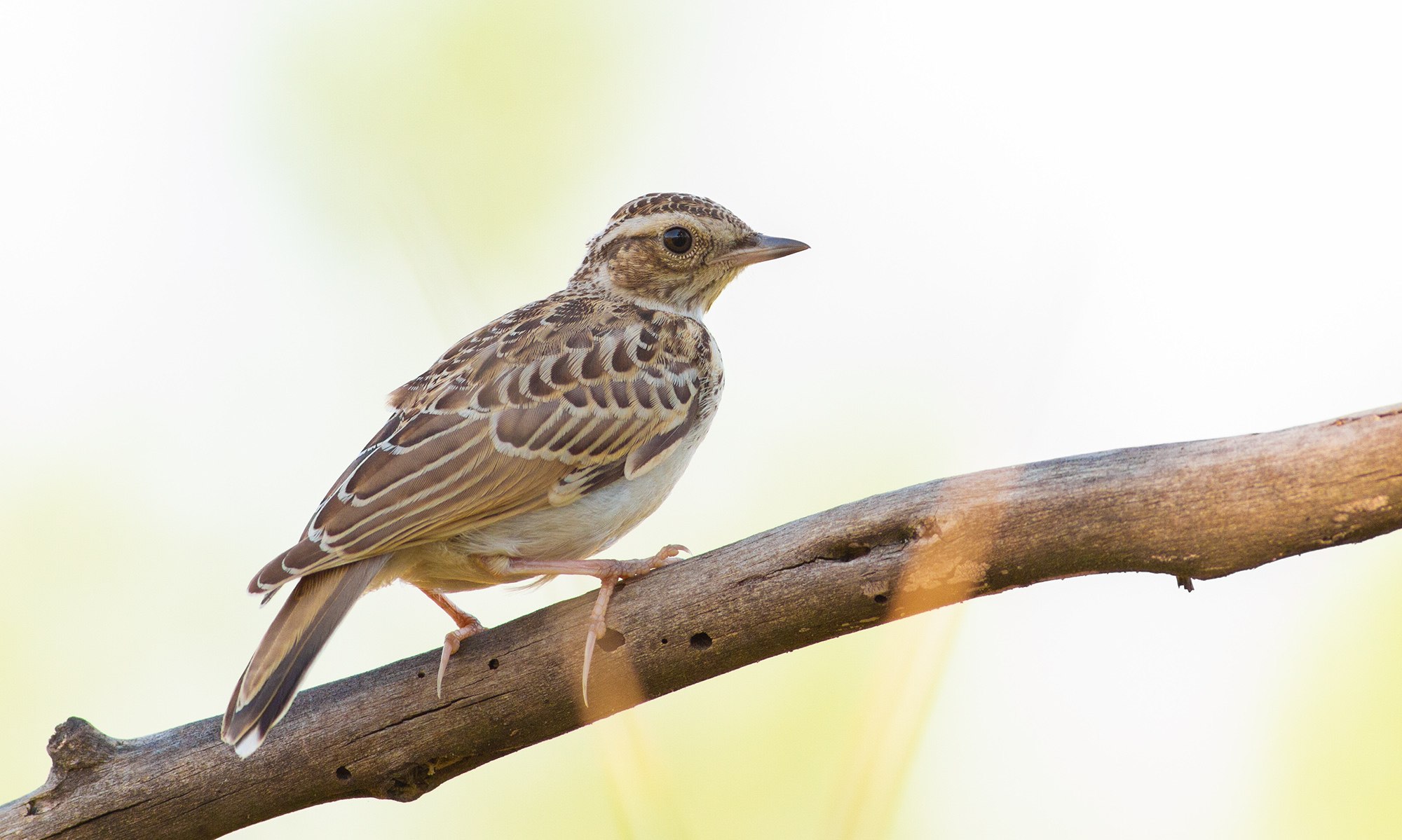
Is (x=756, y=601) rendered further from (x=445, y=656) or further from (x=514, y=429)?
(x=514, y=429)

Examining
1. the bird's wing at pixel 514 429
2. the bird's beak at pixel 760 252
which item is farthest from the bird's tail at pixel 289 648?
the bird's beak at pixel 760 252

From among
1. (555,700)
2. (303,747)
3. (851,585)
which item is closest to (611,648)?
(555,700)

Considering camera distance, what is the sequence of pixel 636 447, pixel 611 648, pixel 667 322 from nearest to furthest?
1. pixel 611 648
2. pixel 636 447
3. pixel 667 322

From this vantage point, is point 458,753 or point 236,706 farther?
point 458,753

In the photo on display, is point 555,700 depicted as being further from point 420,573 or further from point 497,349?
point 497,349

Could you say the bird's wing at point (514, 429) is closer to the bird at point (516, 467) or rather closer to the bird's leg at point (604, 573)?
the bird at point (516, 467)

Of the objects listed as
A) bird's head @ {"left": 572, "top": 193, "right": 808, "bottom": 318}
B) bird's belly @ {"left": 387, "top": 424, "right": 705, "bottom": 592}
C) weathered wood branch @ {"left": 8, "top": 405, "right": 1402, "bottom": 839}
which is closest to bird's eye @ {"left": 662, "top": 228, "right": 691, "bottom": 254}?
bird's head @ {"left": 572, "top": 193, "right": 808, "bottom": 318}

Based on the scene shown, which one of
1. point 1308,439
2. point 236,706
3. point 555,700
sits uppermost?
point 1308,439

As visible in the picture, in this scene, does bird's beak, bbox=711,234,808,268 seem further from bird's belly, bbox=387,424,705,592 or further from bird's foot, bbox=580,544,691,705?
bird's foot, bbox=580,544,691,705
